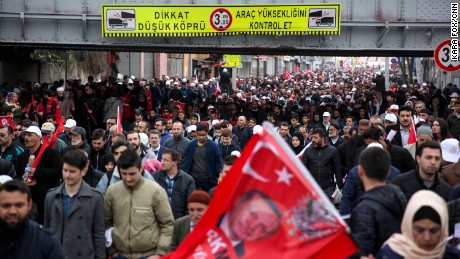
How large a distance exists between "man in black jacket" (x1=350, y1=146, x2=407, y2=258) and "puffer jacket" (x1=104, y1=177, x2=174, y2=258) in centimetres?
219

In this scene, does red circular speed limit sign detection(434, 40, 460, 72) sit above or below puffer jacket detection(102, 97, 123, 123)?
above

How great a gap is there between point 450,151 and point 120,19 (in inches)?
560

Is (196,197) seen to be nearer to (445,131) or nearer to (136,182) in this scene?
(136,182)

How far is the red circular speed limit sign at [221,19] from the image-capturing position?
23.0m

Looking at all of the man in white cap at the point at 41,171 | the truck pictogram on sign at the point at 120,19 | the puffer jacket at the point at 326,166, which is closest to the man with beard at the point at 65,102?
the truck pictogram on sign at the point at 120,19

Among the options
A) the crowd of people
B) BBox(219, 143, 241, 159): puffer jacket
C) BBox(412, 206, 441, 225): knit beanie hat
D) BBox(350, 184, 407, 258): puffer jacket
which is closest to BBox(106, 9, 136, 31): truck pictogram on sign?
the crowd of people

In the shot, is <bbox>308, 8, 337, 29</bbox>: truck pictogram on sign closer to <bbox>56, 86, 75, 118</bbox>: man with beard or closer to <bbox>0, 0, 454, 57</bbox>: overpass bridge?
<bbox>0, 0, 454, 57</bbox>: overpass bridge

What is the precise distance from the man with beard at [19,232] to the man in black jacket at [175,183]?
4.09 m

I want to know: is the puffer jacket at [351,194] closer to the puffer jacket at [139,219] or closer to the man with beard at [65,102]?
the puffer jacket at [139,219]

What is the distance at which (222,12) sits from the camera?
23.0 meters

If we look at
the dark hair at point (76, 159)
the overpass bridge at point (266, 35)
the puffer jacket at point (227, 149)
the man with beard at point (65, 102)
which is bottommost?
the puffer jacket at point (227, 149)

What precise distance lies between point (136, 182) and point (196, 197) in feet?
3.28

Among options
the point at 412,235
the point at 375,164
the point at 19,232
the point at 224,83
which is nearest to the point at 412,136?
the point at 375,164

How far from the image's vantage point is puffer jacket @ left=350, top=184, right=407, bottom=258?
6.18 metres
